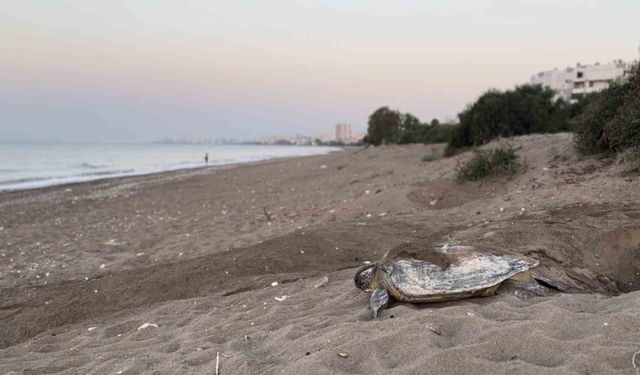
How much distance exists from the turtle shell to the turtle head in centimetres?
14

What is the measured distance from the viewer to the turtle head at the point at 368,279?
461 cm

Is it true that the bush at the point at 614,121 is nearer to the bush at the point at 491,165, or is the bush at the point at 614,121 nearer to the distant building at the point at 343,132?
the bush at the point at 491,165

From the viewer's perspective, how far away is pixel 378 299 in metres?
4.27

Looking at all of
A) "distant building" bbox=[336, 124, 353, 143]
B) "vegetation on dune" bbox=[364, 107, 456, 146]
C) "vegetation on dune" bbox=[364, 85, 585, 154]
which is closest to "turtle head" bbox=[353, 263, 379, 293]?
"vegetation on dune" bbox=[364, 85, 585, 154]

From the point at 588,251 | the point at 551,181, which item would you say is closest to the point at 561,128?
the point at 551,181

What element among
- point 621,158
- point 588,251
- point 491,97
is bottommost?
point 588,251

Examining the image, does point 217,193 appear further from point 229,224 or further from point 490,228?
point 490,228

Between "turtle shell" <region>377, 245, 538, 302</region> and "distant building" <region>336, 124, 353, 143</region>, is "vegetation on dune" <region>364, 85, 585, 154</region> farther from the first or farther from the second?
"distant building" <region>336, 124, 353, 143</region>

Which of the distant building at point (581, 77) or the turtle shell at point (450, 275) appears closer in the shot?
the turtle shell at point (450, 275)

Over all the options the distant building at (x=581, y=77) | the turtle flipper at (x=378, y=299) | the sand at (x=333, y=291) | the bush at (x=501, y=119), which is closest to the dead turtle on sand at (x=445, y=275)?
the turtle flipper at (x=378, y=299)

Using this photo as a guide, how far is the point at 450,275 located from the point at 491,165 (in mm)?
8419

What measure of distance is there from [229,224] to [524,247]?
7593 millimetres

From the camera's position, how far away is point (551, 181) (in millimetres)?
9781

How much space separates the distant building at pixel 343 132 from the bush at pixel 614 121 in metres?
174
